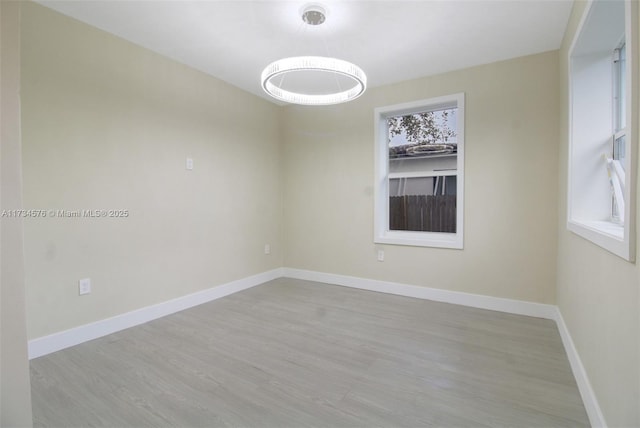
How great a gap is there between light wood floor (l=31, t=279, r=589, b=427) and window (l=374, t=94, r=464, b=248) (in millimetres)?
1053

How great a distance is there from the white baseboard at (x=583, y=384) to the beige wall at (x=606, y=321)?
0.14ft

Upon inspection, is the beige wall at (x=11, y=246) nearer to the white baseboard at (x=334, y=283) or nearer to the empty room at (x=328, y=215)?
the empty room at (x=328, y=215)

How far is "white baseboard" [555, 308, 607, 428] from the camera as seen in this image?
1.41 m

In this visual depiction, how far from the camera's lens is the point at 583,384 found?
1687mm

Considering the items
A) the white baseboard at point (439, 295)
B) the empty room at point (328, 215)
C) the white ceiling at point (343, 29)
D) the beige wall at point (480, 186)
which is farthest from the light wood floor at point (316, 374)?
the white ceiling at point (343, 29)

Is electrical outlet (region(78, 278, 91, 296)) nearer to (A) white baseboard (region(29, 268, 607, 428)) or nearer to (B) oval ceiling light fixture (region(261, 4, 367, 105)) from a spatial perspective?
(A) white baseboard (region(29, 268, 607, 428))

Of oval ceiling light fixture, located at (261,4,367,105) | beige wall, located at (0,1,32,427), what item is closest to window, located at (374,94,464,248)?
oval ceiling light fixture, located at (261,4,367,105)

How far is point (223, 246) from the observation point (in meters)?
3.60

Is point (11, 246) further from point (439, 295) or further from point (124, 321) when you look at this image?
point (439, 295)

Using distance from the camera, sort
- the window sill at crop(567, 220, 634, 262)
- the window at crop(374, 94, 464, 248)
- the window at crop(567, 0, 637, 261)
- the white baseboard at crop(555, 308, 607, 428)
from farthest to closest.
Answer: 1. the window at crop(374, 94, 464, 248)
2. the window at crop(567, 0, 637, 261)
3. the white baseboard at crop(555, 308, 607, 428)
4. the window sill at crop(567, 220, 634, 262)

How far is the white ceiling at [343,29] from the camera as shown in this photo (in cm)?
221

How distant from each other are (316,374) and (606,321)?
1513 mm

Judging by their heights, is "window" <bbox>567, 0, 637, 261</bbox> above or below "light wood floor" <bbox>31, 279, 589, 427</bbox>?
above
